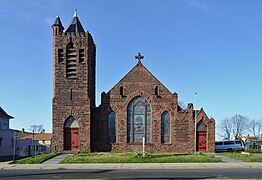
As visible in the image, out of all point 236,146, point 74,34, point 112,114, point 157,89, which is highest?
point 74,34

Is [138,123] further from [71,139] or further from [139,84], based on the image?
[71,139]

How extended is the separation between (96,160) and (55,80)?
13.6m

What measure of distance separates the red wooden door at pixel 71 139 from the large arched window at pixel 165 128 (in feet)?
30.3

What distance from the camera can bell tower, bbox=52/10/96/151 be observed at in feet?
127

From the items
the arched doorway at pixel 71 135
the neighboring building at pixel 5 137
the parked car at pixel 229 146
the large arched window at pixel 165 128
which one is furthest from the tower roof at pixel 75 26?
the parked car at pixel 229 146

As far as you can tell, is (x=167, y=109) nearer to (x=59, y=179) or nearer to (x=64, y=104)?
(x=64, y=104)

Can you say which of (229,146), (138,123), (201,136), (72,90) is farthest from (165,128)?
(229,146)

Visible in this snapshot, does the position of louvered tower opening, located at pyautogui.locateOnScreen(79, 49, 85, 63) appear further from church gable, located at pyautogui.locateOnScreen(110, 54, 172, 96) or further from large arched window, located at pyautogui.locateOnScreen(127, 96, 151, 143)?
large arched window, located at pyautogui.locateOnScreen(127, 96, 151, 143)

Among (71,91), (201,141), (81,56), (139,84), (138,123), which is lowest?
(201,141)

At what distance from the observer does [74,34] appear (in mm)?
39750

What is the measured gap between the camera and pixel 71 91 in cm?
3922

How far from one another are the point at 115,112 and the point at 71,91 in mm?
5318

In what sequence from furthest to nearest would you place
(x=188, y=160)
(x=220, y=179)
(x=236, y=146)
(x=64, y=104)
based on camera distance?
(x=236, y=146), (x=64, y=104), (x=188, y=160), (x=220, y=179)

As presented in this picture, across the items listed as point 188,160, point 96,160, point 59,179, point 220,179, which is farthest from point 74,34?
point 220,179
